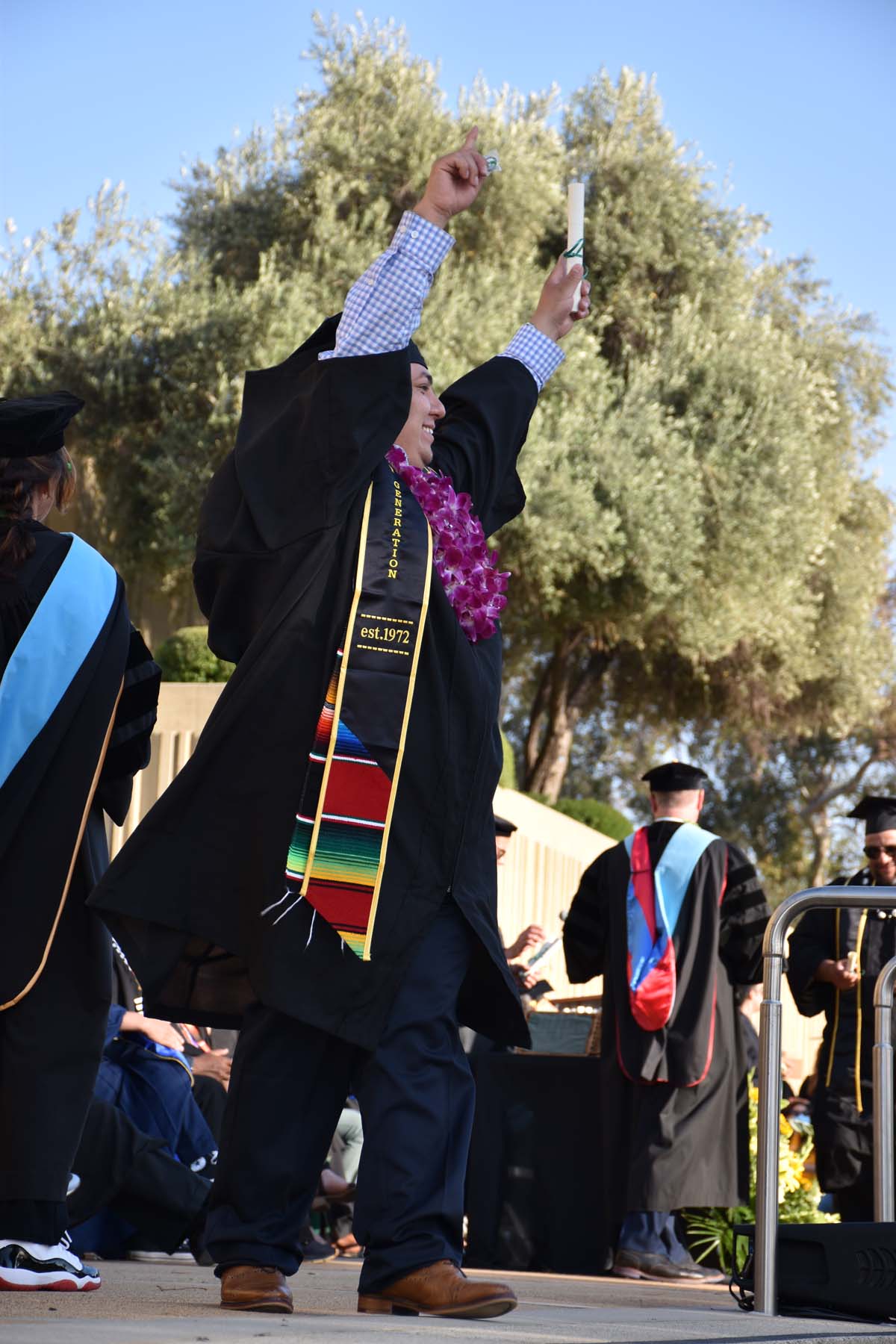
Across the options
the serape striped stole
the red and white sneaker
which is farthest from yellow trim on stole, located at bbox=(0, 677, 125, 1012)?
the serape striped stole

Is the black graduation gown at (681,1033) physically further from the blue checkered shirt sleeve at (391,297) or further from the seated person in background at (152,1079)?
the blue checkered shirt sleeve at (391,297)

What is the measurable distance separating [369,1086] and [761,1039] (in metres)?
1.20

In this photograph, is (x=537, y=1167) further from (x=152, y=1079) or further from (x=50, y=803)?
(x=50, y=803)

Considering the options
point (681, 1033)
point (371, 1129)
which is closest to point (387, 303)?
point (371, 1129)

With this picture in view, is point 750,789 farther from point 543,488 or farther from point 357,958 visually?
point 357,958

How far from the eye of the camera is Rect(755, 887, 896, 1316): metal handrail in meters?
3.68

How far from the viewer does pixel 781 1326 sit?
310 cm

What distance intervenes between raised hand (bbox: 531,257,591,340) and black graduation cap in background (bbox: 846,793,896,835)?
4171 mm

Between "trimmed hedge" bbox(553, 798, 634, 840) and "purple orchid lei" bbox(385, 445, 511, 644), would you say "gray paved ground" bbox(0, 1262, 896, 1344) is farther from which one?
"trimmed hedge" bbox(553, 798, 634, 840)

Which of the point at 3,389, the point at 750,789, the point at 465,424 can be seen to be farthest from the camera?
the point at 750,789

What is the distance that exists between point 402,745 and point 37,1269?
1.31 metres

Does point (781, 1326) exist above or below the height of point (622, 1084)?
below

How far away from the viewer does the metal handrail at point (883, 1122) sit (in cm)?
450

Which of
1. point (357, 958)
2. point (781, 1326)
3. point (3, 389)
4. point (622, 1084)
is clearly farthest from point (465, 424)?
point (3, 389)
